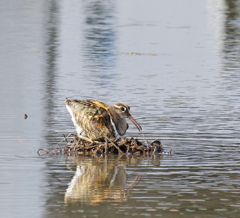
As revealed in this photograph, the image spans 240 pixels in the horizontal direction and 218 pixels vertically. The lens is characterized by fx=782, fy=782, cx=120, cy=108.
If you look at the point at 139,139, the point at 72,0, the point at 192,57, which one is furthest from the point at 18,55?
the point at 72,0

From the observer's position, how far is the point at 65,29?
32094 millimetres

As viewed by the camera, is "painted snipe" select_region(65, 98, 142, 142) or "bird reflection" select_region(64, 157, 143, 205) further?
"painted snipe" select_region(65, 98, 142, 142)

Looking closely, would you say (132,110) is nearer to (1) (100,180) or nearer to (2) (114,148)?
(2) (114,148)

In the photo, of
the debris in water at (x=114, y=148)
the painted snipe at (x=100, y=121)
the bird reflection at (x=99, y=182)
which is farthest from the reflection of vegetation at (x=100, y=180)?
the painted snipe at (x=100, y=121)

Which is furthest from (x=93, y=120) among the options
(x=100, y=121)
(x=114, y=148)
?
(x=114, y=148)

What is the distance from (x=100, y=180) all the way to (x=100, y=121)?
211 cm

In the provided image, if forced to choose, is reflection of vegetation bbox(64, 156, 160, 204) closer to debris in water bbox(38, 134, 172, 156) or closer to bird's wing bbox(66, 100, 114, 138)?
debris in water bbox(38, 134, 172, 156)

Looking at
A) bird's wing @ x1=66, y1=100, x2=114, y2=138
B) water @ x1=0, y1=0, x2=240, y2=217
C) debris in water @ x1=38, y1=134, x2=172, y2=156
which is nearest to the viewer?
water @ x1=0, y1=0, x2=240, y2=217

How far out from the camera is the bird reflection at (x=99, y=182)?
909 centimetres

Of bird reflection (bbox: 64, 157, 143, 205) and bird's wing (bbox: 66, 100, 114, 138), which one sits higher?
bird's wing (bbox: 66, 100, 114, 138)

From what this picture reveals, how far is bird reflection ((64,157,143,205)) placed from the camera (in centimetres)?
909

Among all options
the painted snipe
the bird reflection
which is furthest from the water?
the painted snipe

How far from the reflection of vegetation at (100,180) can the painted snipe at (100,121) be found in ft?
1.85

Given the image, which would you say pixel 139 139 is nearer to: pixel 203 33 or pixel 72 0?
pixel 203 33
